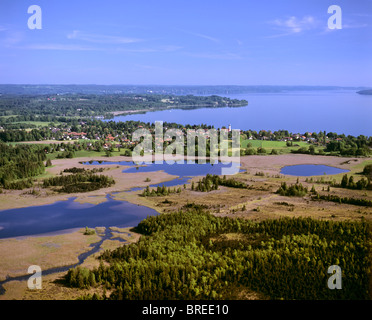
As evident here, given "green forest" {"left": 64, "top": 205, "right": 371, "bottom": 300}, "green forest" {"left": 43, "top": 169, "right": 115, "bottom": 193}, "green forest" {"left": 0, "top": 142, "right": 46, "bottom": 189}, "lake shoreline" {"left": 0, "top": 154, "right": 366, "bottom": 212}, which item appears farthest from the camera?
"green forest" {"left": 0, "top": 142, "right": 46, "bottom": 189}

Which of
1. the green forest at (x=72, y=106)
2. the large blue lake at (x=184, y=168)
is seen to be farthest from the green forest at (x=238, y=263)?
the green forest at (x=72, y=106)

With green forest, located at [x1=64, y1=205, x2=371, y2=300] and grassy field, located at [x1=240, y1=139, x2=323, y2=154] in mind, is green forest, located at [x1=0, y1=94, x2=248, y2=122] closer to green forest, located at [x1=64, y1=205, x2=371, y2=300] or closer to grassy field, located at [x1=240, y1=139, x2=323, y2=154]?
grassy field, located at [x1=240, y1=139, x2=323, y2=154]

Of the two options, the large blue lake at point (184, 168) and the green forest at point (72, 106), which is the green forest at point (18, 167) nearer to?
the large blue lake at point (184, 168)

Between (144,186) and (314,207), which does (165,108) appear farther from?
(314,207)

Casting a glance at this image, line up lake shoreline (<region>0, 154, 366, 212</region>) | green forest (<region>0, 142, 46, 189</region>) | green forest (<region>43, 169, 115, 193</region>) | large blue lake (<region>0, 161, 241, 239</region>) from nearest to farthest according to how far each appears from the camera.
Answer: large blue lake (<region>0, 161, 241, 239</region>) → lake shoreline (<region>0, 154, 366, 212</region>) → green forest (<region>43, 169, 115, 193</region>) → green forest (<region>0, 142, 46, 189</region>)

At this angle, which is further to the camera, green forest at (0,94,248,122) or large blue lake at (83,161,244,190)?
green forest at (0,94,248,122)

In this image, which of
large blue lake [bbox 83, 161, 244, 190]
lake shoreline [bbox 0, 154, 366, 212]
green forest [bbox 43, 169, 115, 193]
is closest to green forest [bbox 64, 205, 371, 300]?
lake shoreline [bbox 0, 154, 366, 212]

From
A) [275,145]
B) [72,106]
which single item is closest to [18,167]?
[275,145]

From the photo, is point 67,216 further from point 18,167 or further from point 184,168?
point 184,168
